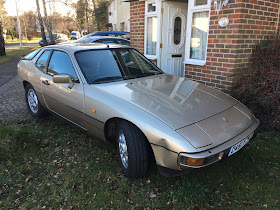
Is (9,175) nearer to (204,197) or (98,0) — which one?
(204,197)

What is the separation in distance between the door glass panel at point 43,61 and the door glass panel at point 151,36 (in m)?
3.31

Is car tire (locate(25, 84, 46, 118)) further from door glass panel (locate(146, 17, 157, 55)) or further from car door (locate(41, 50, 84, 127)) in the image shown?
door glass panel (locate(146, 17, 157, 55))

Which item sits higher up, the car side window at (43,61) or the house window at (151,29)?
the house window at (151,29)

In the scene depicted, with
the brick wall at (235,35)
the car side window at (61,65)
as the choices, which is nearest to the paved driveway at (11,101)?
the car side window at (61,65)

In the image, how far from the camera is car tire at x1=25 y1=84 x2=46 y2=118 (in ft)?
16.1

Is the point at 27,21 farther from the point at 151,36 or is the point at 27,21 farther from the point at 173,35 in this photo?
the point at 173,35

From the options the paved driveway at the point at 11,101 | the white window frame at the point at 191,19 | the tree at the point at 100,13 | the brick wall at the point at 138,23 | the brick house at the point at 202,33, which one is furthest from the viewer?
the tree at the point at 100,13

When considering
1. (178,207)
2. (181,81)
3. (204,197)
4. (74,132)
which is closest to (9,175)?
(74,132)

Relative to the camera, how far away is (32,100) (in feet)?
16.8

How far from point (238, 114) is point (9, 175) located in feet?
10.1

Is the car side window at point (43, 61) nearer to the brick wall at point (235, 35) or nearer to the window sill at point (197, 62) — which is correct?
A: the window sill at point (197, 62)

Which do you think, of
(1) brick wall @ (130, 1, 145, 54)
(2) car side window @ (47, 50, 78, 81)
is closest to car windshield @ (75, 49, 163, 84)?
(2) car side window @ (47, 50, 78, 81)

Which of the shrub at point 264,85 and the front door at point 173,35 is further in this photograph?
the front door at point 173,35

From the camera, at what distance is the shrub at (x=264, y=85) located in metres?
4.22
